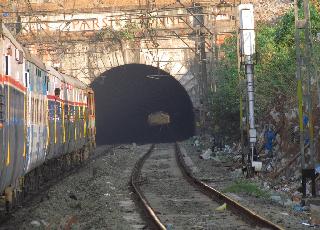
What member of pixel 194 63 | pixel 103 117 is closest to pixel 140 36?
pixel 194 63

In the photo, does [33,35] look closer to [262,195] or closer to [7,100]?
[262,195]

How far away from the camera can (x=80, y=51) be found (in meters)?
49.1

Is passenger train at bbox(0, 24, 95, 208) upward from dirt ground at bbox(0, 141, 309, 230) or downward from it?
upward

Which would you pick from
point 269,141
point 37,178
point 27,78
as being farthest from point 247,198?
point 269,141

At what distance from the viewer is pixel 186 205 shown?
15992 mm

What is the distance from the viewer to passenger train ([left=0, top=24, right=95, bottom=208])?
11.2m

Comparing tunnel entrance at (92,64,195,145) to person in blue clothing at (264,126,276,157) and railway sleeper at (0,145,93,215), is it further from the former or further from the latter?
person in blue clothing at (264,126,276,157)

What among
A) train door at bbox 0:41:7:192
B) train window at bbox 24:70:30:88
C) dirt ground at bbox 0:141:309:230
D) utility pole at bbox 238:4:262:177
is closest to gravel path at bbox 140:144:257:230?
dirt ground at bbox 0:141:309:230

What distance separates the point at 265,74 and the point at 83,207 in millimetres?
15827

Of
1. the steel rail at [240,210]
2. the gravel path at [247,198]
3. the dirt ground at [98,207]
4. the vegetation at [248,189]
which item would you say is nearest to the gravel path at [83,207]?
the dirt ground at [98,207]

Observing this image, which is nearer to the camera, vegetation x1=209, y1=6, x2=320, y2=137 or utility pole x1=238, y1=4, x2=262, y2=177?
utility pole x1=238, y1=4, x2=262, y2=177

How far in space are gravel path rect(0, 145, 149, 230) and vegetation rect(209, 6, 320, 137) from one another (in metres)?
6.85

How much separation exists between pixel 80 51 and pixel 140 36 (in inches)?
163

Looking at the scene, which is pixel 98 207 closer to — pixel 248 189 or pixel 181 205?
pixel 181 205
